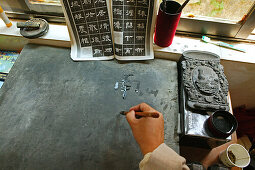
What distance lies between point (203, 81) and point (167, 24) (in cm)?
37

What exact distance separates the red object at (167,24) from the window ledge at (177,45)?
51 mm

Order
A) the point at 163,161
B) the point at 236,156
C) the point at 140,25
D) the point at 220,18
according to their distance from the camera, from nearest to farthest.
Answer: the point at 163,161
the point at 236,156
the point at 140,25
the point at 220,18

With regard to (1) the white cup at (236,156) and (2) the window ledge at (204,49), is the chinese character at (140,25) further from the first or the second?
(1) the white cup at (236,156)

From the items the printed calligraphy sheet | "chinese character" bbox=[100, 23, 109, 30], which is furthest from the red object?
"chinese character" bbox=[100, 23, 109, 30]

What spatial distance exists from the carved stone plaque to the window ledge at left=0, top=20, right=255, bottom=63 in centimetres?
9

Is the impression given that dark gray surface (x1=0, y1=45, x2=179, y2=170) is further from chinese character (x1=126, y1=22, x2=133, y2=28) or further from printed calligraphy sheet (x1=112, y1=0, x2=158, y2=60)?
chinese character (x1=126, y1=22, x2=133, y2=28)

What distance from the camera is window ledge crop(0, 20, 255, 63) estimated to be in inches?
41.2

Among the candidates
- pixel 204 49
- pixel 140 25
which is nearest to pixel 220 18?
pixel 204 49

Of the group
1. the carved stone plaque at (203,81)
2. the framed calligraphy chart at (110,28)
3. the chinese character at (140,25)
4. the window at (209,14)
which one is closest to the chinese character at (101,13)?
the framed calligraphy chart at (110,28)

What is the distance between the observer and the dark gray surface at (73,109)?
0.75 m

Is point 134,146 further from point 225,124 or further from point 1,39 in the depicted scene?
point 1,39

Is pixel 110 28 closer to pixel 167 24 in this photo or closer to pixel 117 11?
pixel 117 11

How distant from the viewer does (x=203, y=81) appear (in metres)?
0.88

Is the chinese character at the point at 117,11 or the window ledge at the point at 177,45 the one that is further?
the window ledge at the point at 177,45
